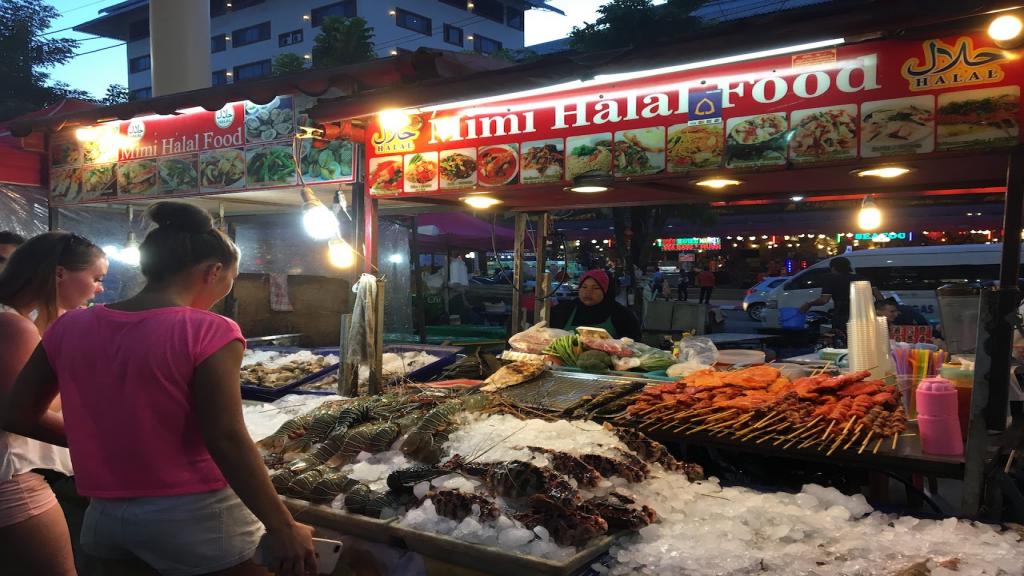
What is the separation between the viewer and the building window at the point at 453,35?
47281mm

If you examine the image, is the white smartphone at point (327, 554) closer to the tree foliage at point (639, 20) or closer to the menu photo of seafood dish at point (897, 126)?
the menu photo of seafood dish at point (897, 126)

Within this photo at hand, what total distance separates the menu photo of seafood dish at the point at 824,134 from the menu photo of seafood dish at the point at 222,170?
4.81 meters

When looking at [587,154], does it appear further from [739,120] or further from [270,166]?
[270,166]

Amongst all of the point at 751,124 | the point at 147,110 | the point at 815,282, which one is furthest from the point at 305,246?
the point at 815,282

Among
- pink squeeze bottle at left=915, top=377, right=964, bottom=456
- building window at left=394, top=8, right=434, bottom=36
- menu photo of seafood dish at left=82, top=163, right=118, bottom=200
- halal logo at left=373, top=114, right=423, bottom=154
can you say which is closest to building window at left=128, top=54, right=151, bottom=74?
building window at left=394, top=8, right=434, bottom=36

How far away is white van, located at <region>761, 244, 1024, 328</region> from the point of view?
1738 cm

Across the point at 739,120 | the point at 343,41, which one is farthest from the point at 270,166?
the point at 343,41

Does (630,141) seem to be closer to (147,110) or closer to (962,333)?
(962,333)

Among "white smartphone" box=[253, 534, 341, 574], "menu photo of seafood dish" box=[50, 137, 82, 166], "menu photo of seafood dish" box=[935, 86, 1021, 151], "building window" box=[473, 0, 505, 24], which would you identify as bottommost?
"white smartphone" box=[253, 534, 341, 574]

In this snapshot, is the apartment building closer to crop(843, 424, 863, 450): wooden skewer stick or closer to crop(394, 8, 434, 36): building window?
crop(394, 8, 434, 36): building window

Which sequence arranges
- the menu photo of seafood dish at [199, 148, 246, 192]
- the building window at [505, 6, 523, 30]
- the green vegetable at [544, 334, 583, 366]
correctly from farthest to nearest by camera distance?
1. the building window at [505, 6, 523, 30]
2. the menu photo of seafood dish at [199, 148, 246, 192]
3. the green vegetable at [544, 334, 583, 366]

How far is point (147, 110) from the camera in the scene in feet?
19.6

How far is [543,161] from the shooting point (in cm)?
464

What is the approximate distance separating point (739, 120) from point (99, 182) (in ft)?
22.2
